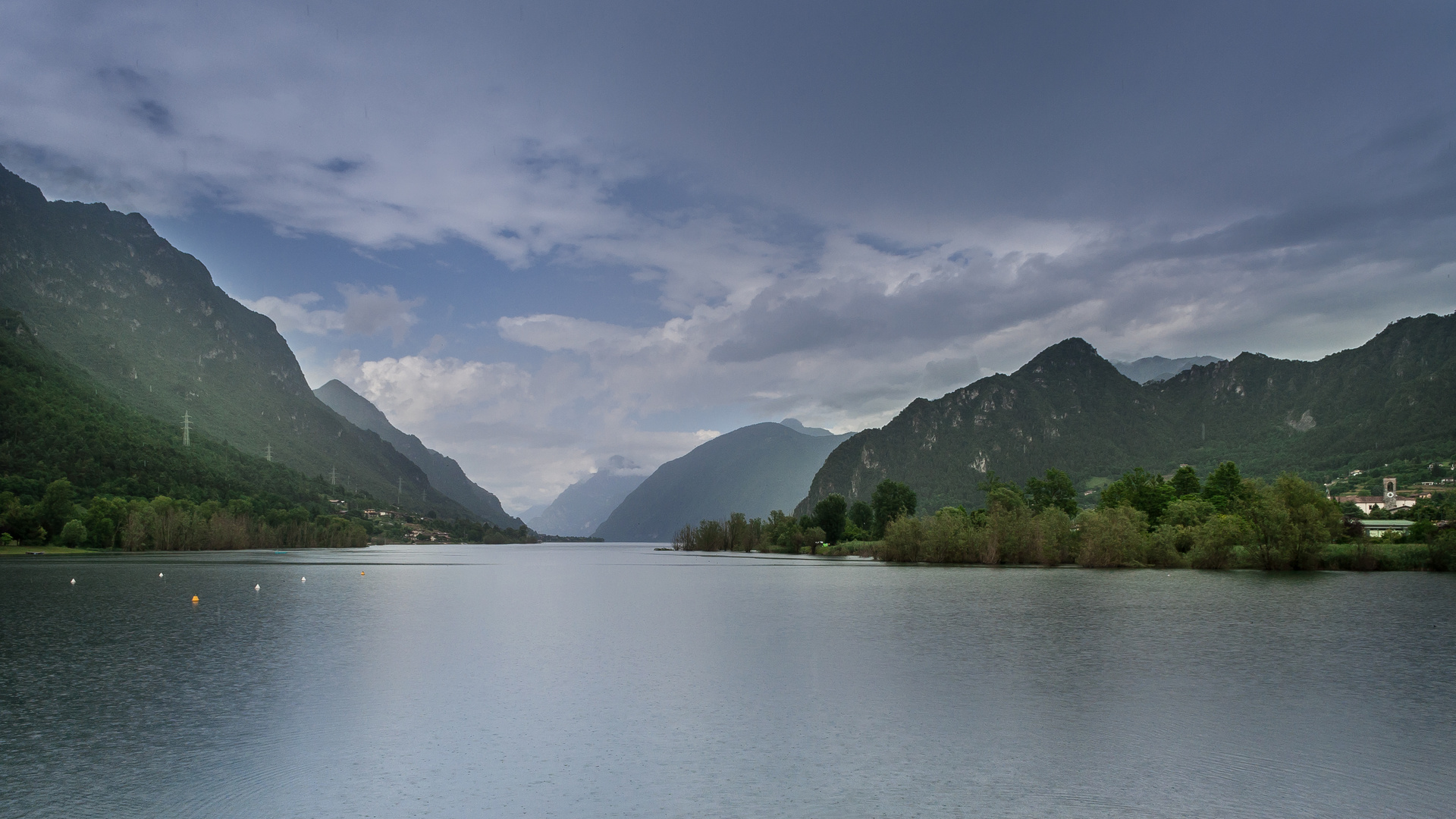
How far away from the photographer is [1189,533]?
108625 millimetres

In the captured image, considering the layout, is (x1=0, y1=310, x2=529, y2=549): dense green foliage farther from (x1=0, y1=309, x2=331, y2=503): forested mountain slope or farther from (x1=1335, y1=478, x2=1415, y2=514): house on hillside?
(x1=1335, y1=478, x2=1415, y2=514): house on hillside

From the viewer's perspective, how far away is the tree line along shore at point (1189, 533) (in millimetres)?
A: 93062

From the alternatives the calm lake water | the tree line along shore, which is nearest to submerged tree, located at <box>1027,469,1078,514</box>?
the tree line along shore

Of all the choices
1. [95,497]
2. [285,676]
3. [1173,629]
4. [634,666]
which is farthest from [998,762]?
[95,497]

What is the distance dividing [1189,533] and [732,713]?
107 meters

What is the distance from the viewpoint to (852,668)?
30.3 meters

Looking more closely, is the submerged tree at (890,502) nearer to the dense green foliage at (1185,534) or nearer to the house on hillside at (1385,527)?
the dense green foliage at (1185,534)

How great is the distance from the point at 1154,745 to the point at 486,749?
53.6 feet

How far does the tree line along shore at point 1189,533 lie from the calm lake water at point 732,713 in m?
48.0

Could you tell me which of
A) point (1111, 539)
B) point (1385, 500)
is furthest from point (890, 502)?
point (1385, 500)

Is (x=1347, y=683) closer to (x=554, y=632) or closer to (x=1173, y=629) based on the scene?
(x=1173, y=629)

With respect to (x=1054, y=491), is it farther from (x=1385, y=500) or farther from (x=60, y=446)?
(x=60, y=446)

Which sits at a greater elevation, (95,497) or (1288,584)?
(95,497)

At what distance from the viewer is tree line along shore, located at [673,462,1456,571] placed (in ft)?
305
